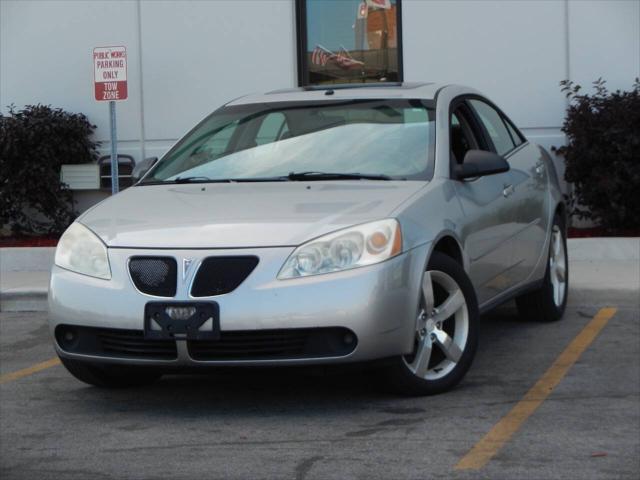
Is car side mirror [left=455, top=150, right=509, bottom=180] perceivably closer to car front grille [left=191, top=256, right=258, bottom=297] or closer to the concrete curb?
car front grille [left=191, top=256, right=258, bottom=297]

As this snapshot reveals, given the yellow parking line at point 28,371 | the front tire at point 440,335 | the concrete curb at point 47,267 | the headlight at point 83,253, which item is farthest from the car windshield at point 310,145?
the concrete curb at point 47,267

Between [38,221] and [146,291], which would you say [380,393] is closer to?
[146,291]

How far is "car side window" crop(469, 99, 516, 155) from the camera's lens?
7.70 m

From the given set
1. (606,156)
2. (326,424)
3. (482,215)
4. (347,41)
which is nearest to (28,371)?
(326,424)

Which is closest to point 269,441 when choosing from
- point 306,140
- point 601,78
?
point 306,140

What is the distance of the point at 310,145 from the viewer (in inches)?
271

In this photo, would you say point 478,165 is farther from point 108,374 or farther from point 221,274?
point 108,374

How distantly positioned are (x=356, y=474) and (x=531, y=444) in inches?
32.1

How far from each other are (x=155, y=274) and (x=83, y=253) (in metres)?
0.47

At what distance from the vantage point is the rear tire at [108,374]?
622 centimetres

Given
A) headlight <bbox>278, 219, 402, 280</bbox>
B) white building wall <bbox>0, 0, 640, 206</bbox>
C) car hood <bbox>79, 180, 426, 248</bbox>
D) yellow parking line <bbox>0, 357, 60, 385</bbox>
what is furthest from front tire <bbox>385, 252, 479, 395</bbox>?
white building wall <bbox>0, 0, 640, 206</bbox>

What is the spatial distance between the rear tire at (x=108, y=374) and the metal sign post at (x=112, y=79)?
4.63m

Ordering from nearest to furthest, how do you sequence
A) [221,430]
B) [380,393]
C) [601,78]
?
[221,430]
[380,393]
[601,78]

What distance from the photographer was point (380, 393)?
6.16 m
